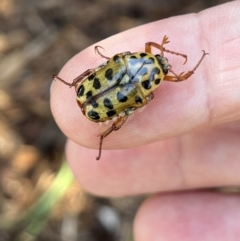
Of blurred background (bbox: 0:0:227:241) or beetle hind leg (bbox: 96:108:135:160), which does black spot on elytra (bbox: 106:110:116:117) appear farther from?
blurred background (bbox: 0:0:227:241)

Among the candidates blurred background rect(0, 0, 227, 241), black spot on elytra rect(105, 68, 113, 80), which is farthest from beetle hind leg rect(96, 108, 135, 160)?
blurred background rect(0, 0, 227, 241)

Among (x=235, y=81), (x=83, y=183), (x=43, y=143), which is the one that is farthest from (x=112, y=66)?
(x=43, y=143)

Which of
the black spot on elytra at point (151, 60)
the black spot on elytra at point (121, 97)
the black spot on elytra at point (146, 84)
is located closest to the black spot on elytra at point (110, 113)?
the black spot on elytra at point (121, 97)

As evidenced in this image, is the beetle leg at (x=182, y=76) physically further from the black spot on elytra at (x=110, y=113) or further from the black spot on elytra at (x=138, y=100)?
the black spot on elytra at (x=110, y=113)

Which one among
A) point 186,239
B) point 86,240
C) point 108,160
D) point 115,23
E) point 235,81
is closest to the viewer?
point 235,81

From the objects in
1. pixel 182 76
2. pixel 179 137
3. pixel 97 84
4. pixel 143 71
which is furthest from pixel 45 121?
pixel 182 76

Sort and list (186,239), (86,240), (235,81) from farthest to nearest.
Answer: (86,240)
(186,239)
(235,81)

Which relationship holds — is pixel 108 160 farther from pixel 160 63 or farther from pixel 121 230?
pixel 121 230

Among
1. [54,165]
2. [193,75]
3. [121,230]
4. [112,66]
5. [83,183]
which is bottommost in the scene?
[121,230]
